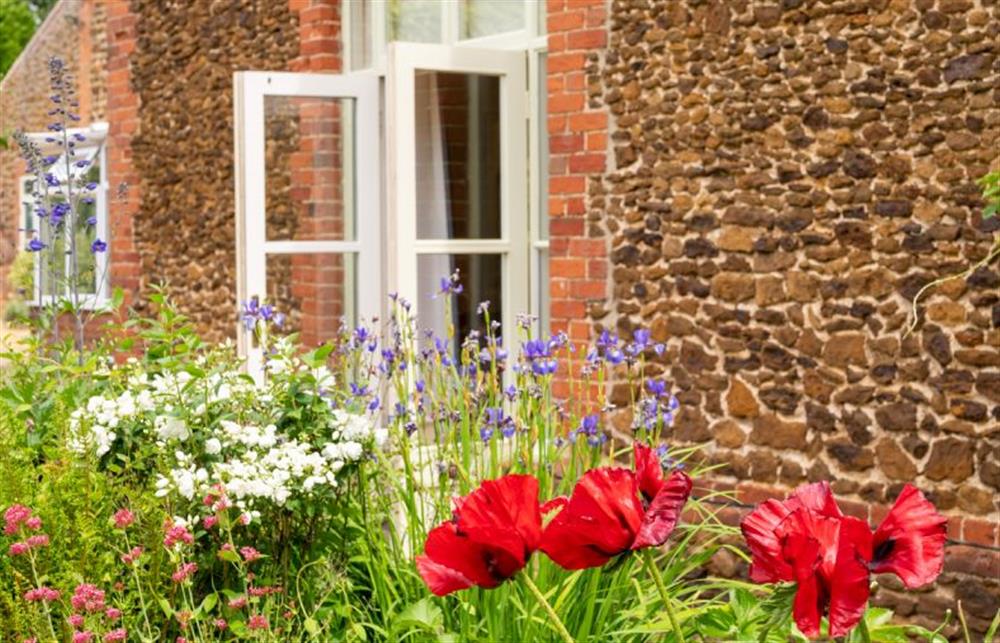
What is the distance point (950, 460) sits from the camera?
17.3 feet

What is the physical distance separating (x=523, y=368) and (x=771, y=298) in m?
1.63

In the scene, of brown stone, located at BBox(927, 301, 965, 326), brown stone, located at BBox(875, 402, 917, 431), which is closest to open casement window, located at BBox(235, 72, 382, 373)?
brown stone, located at BBox(875, 402, 917, 431)

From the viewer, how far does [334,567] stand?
4.47 m

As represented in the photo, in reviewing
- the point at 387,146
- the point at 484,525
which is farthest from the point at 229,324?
the point at 484,525

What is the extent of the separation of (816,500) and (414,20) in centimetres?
587

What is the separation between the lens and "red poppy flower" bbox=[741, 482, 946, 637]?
188cm

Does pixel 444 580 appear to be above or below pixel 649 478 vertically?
below

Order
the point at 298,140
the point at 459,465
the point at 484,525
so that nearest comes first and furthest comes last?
1. the point at 484,525
2. the point at 459,465
3. the point at 298,140

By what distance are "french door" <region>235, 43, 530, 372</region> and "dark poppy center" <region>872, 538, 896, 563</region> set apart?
4854 millimetres

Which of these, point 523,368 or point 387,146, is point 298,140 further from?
point 523,368

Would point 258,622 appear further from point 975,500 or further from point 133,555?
point 975,500

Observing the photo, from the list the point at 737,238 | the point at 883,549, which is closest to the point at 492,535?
the point at 883,549

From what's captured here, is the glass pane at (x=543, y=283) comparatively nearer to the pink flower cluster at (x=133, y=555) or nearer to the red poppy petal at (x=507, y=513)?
the pink flower cluster at (x=133, y=555)

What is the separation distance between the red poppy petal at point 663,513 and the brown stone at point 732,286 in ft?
13.0
